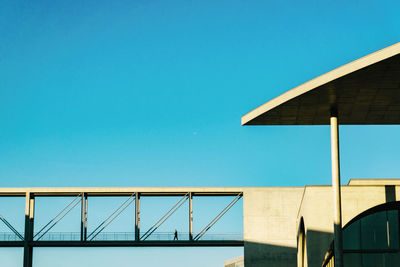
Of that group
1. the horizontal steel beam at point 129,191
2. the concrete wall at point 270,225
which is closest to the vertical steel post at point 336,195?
the concrete wall at point 270,225

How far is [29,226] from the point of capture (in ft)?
208

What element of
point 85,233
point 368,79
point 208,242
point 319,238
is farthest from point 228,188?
point 368,79

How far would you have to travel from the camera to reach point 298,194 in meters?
62.4

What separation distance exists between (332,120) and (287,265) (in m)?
24.6

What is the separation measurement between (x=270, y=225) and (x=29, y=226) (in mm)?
18713

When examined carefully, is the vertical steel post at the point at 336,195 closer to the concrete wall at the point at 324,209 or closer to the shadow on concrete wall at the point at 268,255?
the concrete wall at the point at 324,209

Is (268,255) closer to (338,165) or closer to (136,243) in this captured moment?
(136,243)

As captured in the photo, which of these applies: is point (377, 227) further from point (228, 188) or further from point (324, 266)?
point (228, 188)

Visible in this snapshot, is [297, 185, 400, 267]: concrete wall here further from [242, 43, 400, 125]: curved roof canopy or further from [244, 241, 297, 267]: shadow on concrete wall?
[244, 241, 297, 267]: shadow on concrete wall

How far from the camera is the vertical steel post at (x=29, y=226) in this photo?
2468 inches

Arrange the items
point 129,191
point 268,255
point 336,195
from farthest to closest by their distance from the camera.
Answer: point 129,191
point 268,255
point 336,195

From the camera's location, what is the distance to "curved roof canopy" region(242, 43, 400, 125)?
33.3m

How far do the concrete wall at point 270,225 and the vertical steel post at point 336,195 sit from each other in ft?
78.2

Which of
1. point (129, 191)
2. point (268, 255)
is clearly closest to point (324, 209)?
point (268, 255)
